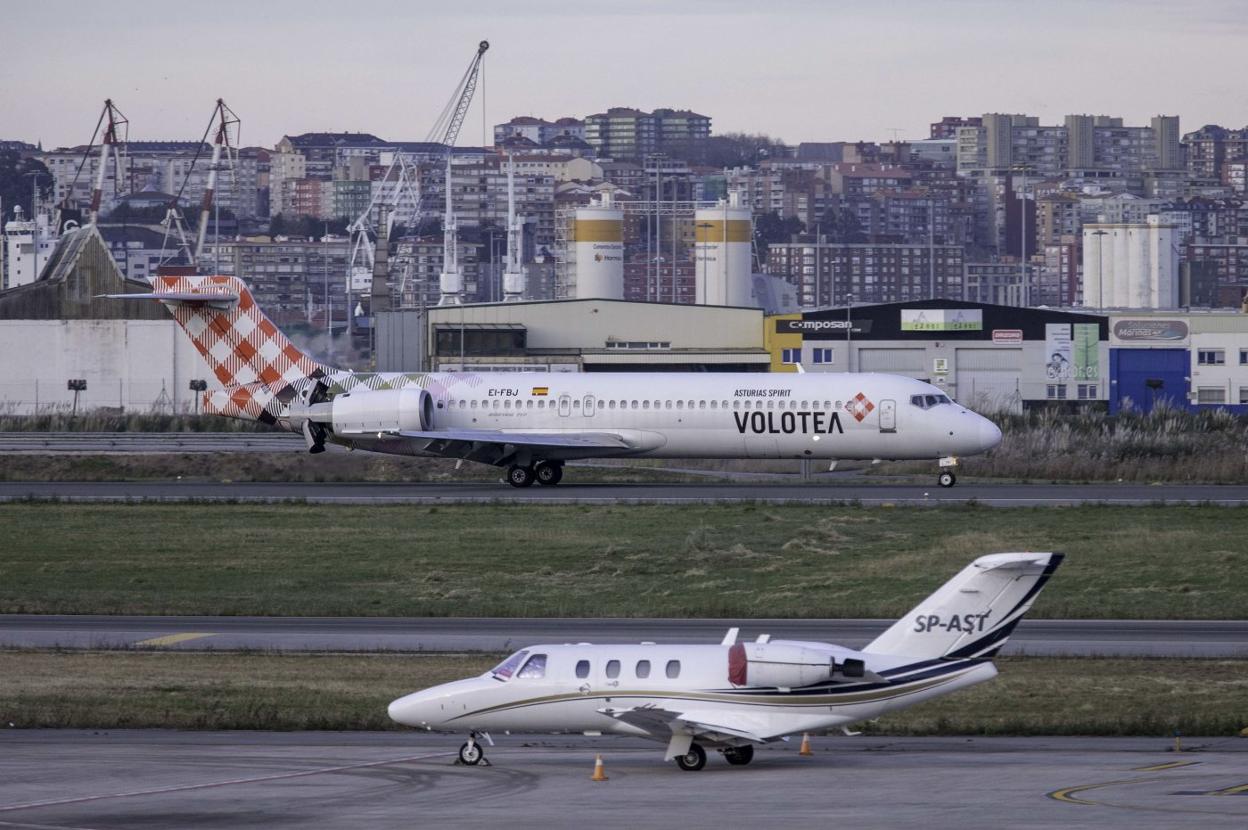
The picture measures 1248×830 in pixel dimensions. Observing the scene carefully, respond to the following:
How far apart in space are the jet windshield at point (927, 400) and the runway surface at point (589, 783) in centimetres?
2893

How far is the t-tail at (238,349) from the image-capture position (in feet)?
178

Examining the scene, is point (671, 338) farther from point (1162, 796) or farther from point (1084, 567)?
point (1162, 796)

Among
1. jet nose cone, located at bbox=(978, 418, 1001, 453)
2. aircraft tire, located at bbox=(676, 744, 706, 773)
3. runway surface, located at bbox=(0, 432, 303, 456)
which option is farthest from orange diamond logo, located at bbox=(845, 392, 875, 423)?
aircraft tire, located at bbox=(676, 744, 706, 773)

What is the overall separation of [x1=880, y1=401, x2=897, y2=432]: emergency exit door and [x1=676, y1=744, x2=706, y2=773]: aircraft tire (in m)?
31.4

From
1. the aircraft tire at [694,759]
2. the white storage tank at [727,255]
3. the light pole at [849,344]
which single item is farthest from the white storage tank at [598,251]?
the aircraft tire at [694,759]

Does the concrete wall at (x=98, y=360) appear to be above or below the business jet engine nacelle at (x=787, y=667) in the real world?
above

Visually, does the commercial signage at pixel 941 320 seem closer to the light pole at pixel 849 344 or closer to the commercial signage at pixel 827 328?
the commercial signage at pixel 827 328

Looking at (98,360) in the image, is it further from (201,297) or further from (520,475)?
(520,475)

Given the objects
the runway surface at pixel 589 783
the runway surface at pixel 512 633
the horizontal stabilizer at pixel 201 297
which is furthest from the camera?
the horizontal stabilizer at pixel 201 297

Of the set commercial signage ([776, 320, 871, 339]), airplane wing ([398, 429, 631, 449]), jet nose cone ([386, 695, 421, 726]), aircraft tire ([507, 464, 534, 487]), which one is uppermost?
commercial signage ([776, 320, 871, 339])

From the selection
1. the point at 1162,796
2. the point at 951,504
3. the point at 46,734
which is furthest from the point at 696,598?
the point at 1162,796

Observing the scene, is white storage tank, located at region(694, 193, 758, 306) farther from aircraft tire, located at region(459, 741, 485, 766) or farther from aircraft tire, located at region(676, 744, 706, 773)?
aircraft tire, located at region(676, 744, 706, 773)

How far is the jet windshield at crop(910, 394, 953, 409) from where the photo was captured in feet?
169

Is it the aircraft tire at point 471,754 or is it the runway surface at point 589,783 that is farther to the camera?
the aircraft tire at point 471,754
